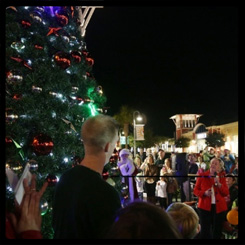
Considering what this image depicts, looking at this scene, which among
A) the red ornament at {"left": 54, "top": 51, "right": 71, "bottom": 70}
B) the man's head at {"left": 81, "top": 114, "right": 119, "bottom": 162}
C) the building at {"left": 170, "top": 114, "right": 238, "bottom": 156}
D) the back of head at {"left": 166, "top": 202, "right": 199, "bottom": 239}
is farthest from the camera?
the building at {"left": 170, "top": 114, "right": 238, "bottom": 156}

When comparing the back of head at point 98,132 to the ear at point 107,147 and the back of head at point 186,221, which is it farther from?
the back of head at point 186,221

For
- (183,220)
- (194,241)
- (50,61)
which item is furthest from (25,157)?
(194,241)

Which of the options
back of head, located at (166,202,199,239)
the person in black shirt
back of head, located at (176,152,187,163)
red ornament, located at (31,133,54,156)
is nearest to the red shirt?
back of head, located at (176,152,187,163)

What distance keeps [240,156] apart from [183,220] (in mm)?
1066

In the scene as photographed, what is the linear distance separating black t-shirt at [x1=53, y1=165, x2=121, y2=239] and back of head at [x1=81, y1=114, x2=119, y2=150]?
9.2 inches

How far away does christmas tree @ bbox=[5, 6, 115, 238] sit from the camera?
272cm

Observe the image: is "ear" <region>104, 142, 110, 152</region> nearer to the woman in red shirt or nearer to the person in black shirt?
A: the person in black shirt

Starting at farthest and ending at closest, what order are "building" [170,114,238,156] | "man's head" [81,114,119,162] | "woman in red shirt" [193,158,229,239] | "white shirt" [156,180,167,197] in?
"building" [170,114,238,156] < "white shirt" [156,180,167,197] < "woman in red shirt" [193,158,229,239] < "man's head" [81,114,119,162]

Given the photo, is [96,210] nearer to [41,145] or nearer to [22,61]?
[41,145]

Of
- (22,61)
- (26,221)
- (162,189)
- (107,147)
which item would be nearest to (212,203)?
(162,189)

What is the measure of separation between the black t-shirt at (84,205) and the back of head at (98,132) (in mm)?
234

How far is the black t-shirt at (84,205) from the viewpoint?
1.65 metres

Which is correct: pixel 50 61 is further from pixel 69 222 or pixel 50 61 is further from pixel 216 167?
pixel 216 167

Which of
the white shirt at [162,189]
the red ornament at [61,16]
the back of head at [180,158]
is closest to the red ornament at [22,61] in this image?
the red ornament at [61,16]
